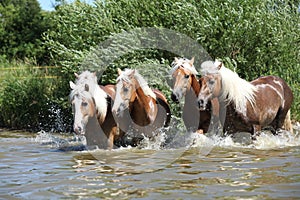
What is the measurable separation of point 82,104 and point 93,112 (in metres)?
0.24

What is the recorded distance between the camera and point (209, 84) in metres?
8.23

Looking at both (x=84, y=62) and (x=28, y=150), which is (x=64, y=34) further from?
(x=28, y=150)

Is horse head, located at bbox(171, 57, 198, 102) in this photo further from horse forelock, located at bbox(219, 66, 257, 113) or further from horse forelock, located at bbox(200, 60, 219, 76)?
horse forelock, located at bbox(219, 66, 257, 113)

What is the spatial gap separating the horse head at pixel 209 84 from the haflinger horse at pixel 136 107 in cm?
97

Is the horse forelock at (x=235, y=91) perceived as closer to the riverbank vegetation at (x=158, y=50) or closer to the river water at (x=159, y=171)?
the river water at (x=159, y=171)

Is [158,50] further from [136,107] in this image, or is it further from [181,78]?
[181,78]

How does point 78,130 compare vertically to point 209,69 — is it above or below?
below

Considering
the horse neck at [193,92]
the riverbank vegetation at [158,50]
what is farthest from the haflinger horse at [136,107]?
the riverbank vegetation at [158,50]

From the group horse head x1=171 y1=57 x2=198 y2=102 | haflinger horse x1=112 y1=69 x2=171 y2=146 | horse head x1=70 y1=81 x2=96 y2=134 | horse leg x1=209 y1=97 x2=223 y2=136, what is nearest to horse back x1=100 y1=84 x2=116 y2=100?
haflinger horse x1=112 y1=69 x2=171 y2=146

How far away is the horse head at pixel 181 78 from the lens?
323 inches

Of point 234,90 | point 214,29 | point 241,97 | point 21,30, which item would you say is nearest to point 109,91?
point 234,90

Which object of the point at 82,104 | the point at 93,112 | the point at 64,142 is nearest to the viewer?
the point at 82,104

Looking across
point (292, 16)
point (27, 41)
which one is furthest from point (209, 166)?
point (27, 41)

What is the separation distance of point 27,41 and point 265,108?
32102mm
